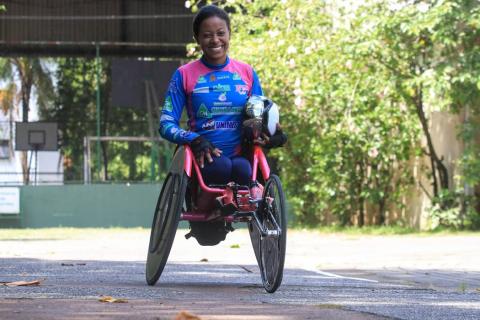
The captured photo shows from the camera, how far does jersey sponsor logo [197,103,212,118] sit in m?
7.87

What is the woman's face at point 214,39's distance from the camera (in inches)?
313

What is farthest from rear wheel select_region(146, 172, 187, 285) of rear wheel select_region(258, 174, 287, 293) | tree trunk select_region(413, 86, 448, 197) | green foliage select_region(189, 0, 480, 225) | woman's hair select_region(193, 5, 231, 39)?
tree trunk select_region(413, 86, 448, 197)

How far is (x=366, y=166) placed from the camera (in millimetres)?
25359

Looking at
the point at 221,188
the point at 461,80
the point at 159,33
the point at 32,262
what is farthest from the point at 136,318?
the point at 159,33

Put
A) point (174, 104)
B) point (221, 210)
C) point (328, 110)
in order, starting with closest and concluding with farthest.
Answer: point (221, 210) → point (174, 104) → point (328, 110)

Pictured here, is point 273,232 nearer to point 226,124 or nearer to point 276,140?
point 276,140

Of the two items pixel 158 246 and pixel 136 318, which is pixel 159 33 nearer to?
pixel 158 246

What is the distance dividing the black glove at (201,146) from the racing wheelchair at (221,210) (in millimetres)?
63

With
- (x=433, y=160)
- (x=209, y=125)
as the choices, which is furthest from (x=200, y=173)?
(x=433, y=160)

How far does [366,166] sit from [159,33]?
1395 cm

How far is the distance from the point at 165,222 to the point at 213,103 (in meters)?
0.78

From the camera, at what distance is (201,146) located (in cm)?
768

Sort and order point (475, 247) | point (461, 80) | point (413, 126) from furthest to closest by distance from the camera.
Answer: point (413, 126) < point (461, 80) < point (475, 247)

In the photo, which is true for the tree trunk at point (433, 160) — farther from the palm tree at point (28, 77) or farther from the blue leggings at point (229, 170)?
the palm tree at point (28, 77)
